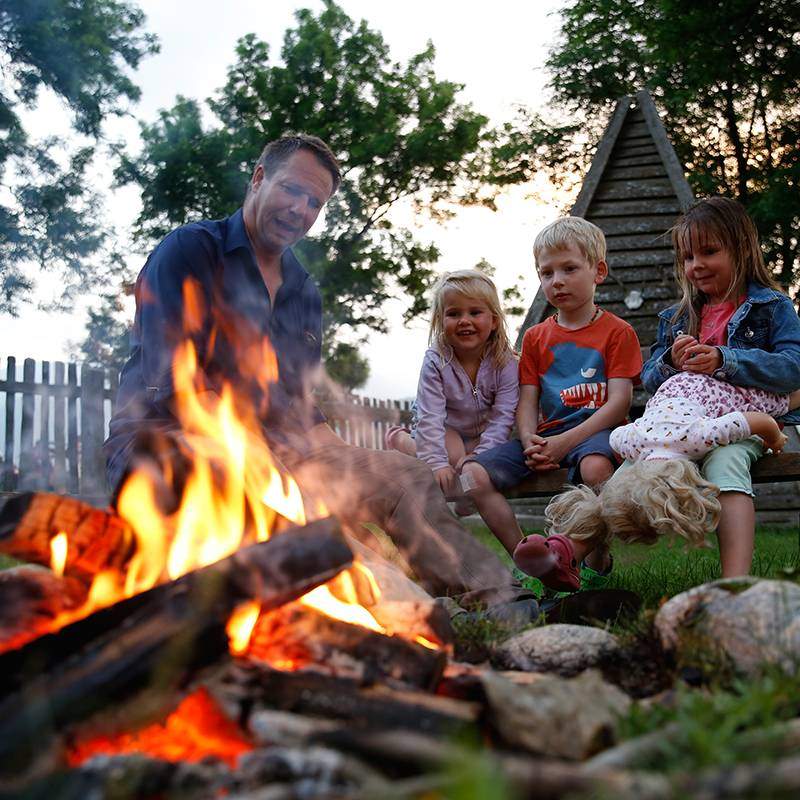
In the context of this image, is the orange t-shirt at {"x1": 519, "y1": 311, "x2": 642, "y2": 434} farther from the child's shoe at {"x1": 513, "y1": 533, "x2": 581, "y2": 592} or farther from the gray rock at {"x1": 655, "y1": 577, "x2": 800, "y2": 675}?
the gray rock at {"x1": 655, "y1": 577, "x2": 800, "y2": 675}

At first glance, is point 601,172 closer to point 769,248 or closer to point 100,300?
point 769,248

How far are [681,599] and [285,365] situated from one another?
247 cm

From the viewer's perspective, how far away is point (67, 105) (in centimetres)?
1862

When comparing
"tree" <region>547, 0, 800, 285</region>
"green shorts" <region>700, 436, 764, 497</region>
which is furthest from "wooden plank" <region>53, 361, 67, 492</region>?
"tree" <region>547, 0, 800, 285</region>

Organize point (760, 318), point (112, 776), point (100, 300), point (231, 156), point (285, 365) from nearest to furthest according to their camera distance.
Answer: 1. point (112, 776)
2. point (760, 318)
3. point (285, 365)
4. point (100, 300)
5. point (231, 156)

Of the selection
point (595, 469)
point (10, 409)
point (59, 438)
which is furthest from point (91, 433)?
point (595, 469)

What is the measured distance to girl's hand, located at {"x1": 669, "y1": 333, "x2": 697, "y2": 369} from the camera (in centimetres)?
375

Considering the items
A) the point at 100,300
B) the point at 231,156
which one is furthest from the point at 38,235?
the point at 231,156

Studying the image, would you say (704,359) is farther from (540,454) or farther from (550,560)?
(550,560)

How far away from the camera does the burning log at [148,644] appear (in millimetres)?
1535

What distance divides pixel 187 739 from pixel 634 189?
838cm

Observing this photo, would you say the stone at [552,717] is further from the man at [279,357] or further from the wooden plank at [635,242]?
the wooden plank at [635,242]

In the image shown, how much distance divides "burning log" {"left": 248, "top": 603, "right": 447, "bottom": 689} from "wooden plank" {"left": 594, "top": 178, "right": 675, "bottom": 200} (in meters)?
7.88

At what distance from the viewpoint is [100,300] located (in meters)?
21.2
